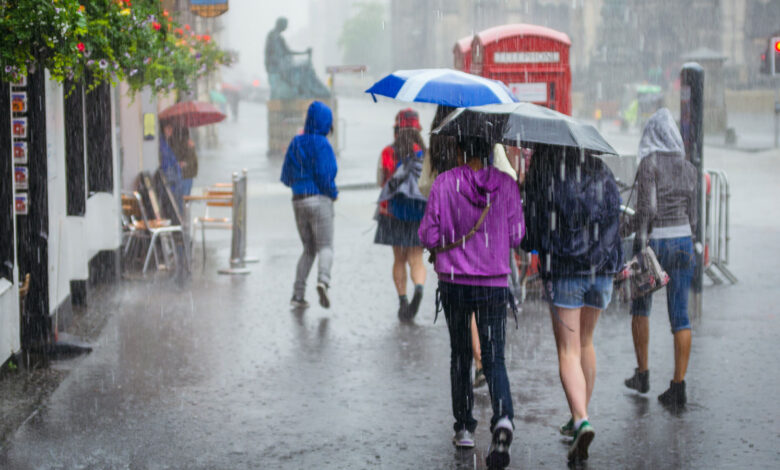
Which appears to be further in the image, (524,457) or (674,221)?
(674,221)

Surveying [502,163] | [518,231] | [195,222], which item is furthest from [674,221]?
[195,222]

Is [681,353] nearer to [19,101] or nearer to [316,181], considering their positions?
[316,181]

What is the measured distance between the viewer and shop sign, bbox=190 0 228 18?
43.7 feet

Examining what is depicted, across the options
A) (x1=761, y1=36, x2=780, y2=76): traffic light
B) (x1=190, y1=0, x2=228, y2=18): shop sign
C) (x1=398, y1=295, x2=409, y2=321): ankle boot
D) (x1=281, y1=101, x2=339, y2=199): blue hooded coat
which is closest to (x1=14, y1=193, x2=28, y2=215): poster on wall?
(x1=281, y1=101, x2=339, y2=199): blue hooded coat

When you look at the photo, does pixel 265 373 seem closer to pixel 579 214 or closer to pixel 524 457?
pixel 524 457

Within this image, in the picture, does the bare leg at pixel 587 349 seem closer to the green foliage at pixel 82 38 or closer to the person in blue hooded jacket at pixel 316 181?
the green foliage at pixel 82 38

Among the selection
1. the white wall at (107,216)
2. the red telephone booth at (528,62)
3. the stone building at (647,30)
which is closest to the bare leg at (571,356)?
the red telephone booth at (528,62)

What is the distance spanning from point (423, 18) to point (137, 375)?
99240 millimetres

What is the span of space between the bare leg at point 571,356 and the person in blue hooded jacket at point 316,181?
157 inches

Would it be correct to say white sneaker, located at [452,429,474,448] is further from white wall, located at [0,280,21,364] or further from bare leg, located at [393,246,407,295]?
bare leg, located at [393,246,407,295]

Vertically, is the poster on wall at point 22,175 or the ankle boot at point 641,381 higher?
the poster on wall at point 22,175

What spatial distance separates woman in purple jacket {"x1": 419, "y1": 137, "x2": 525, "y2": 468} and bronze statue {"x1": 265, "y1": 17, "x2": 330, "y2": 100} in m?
27.6

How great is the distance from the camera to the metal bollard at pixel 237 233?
471 inches

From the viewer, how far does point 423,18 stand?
104250 mm
